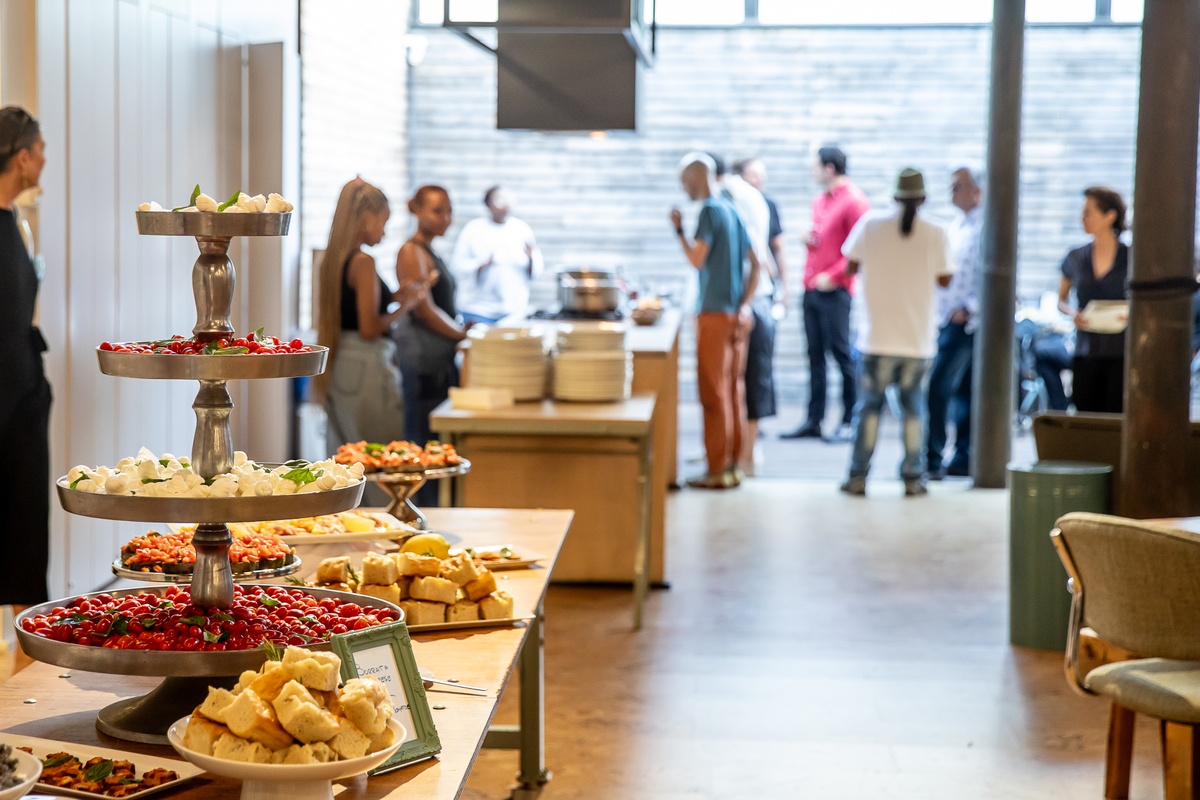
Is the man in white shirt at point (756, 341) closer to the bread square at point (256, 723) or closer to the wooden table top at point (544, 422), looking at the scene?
the wooden table top at point (544, 422)

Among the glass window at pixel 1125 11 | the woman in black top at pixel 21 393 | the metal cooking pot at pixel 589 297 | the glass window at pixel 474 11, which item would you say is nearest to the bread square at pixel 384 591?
the woman in black top at pixel 21 393

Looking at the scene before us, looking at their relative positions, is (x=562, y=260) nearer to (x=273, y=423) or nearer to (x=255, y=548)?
(x=273, y=423)

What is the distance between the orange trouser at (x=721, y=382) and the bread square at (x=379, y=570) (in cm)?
512

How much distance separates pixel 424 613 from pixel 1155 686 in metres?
1.64

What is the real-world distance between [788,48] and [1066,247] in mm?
2787

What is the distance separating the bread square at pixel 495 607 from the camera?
248 cm

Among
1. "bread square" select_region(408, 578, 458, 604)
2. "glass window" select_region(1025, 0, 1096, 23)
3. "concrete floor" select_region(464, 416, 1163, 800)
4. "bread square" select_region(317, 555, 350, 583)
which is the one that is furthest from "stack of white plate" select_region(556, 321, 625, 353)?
"glass window" select_region(1025, 0, 1096, 23)

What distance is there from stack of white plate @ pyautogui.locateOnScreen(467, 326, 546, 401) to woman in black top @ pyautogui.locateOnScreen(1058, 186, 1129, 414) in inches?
110

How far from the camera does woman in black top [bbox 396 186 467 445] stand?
20.0 feet

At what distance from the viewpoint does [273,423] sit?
7.34m

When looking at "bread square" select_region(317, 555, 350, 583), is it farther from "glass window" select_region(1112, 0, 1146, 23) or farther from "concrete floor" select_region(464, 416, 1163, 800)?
"glass window" select_region(1112, 0, 1146, 23)

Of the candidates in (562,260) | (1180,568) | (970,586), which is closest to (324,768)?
(1180,568)

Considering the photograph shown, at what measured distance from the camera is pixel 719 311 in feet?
24.5

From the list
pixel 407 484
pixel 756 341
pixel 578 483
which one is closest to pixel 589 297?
pixel 756 341
